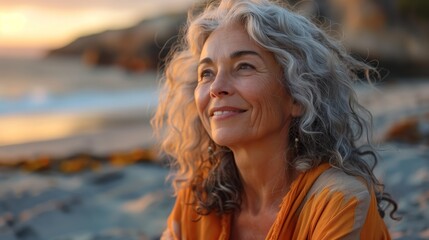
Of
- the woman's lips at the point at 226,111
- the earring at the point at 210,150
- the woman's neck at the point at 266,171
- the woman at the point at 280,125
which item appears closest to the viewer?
the woman at the point at 280,125

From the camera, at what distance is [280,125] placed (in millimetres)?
2590

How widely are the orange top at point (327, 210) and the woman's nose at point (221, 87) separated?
409mm

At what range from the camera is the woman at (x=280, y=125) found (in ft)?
7.84

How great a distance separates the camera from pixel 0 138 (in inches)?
392

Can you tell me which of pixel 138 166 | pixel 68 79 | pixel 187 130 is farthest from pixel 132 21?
pixel 187 130

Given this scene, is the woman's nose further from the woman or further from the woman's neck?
the woman's neck

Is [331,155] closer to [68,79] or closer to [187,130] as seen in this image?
[187,130]

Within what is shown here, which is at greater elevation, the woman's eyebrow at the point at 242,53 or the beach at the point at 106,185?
the woman's eyebrow at the point at 242,53

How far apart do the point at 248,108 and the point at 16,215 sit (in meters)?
2.92

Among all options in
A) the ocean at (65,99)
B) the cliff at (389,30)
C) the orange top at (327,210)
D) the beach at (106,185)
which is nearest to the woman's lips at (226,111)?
the orange top at (327,210)

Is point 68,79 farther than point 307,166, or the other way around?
point 68,79

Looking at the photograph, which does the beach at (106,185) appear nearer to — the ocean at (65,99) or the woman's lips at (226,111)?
the ocean at (65,99)

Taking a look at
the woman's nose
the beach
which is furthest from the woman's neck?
the beach

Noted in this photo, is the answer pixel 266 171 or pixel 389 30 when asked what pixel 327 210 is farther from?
pixel 389 30
